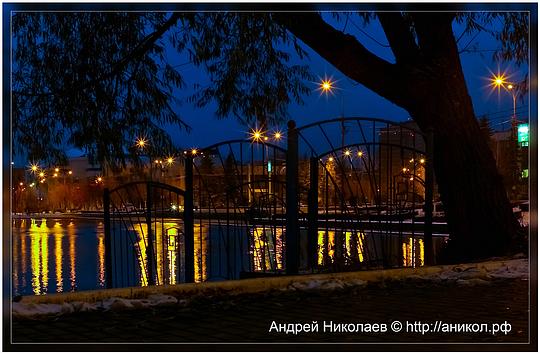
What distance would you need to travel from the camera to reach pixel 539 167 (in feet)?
16.5

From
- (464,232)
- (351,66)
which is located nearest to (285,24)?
(351,66)

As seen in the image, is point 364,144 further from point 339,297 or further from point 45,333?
point 45,333

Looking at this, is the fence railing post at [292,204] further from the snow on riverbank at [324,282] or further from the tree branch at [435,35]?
the tree branch at [435,35]

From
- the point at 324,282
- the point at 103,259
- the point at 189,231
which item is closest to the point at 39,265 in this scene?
the point at 103,259

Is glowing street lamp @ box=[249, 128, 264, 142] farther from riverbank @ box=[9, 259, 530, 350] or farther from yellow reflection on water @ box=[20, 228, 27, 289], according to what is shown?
yellow reflection on water @ box=[20, 228, 27, 289]

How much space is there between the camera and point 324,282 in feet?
20.8

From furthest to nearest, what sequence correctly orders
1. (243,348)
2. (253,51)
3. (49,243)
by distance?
(49,243), (253,51), (243,348)

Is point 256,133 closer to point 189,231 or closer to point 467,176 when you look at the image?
point 467,176

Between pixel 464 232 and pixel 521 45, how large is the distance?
9.24 ft

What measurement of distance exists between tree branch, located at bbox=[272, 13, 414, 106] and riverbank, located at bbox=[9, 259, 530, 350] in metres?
2.84

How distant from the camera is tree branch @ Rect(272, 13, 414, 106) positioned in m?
9.11

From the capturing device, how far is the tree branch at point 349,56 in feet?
29.9

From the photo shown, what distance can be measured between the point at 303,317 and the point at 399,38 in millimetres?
5075

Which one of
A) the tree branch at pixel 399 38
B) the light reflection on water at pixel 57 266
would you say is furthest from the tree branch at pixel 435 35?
the light reflection on water at pixel 57 266
